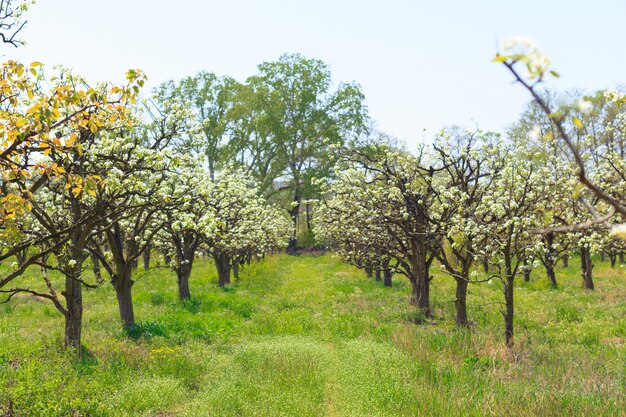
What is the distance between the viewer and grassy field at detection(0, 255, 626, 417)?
762 centimetres

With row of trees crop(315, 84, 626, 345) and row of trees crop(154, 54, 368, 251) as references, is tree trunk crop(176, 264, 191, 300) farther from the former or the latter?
row of trees crop(154, 54, 368, 251)

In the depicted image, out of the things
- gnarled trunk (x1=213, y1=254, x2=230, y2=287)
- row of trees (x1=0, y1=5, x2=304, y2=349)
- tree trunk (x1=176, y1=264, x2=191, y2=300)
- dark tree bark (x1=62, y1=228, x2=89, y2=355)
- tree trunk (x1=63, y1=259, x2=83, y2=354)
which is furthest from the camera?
gnarled trunk (x1=213, y1=254, x2=230, y2=287)

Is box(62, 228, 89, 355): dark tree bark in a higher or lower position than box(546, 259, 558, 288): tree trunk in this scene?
higher

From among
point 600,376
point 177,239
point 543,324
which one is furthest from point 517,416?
point 177,239

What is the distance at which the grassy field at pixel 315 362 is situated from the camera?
7.62m

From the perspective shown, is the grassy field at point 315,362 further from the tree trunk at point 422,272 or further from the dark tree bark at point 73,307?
the tree trunk at point 422,272

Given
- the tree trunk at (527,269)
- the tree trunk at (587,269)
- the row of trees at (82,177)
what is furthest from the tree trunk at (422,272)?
the tree trunk at (587,269)

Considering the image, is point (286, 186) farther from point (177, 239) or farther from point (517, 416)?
point (517, 416)

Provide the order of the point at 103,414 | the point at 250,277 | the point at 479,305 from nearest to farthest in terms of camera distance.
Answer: the point at 103,414 < the point at 479,305 < the point at 250,277

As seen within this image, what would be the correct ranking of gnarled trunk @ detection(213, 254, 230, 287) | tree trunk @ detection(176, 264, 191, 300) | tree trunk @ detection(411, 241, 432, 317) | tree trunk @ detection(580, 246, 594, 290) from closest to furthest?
tree trunk @ detection(411, 241, 432, 317) < tree trunk @ detection(176, 264, 191, 300) < tree trunk @ detection(580, 246, 594, 290) < gnarled trunk @ detection(213, 254, 230, 287)

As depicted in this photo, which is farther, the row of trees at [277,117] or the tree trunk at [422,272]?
the row of trees at [277,117]

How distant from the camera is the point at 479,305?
18.4 m

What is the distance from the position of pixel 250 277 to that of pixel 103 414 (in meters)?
24.0

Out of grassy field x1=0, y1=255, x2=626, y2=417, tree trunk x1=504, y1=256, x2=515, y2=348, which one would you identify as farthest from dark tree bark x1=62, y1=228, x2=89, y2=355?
tree trunk x1=504, y1=256, x2=515, y2=348
